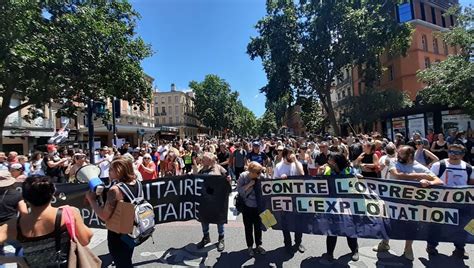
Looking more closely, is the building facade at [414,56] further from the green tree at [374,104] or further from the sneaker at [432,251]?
the sneaker at [432,251]

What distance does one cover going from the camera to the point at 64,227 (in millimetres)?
2721

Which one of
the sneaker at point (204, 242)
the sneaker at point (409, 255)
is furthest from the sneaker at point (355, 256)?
the sneaker at point (204, 242)

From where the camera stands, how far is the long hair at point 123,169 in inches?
134

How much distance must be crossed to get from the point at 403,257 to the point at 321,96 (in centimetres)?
2848

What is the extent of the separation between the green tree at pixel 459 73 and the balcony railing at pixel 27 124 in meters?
28.0

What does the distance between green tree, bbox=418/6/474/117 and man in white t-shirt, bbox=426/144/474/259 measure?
12.5 m

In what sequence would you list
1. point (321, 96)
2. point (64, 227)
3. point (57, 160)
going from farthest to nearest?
1. point (321, 96)
2. point (57, 160)
3. point (64, 227)

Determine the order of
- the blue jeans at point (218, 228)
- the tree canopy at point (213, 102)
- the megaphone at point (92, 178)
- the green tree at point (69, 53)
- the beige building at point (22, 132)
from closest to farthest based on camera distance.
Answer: the megaphone at point (92, 178), the blue jeans at point (218, 228), the green tree at point (69, 53), the beige building at point (22, 132), the tree canopy at point (213, 102)

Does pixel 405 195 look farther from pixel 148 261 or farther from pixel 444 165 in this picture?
pixel 148 261

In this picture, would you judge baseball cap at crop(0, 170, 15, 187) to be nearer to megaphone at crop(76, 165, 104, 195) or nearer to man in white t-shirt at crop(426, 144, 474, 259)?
megaphone at crop(76, 165, 104, 195)

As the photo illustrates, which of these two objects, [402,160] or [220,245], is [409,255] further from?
[220,245]

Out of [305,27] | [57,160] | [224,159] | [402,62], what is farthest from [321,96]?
[57,160]

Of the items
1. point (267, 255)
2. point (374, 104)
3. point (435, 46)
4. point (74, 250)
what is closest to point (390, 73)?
point (435, 46)

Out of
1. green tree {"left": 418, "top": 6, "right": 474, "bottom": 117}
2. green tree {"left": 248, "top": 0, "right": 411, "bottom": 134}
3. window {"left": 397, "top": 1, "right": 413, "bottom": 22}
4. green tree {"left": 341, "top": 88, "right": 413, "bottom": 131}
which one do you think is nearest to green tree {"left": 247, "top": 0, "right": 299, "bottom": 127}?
green tree {"left": 248, "top": 0, "right": 411, "bottom": 134}
